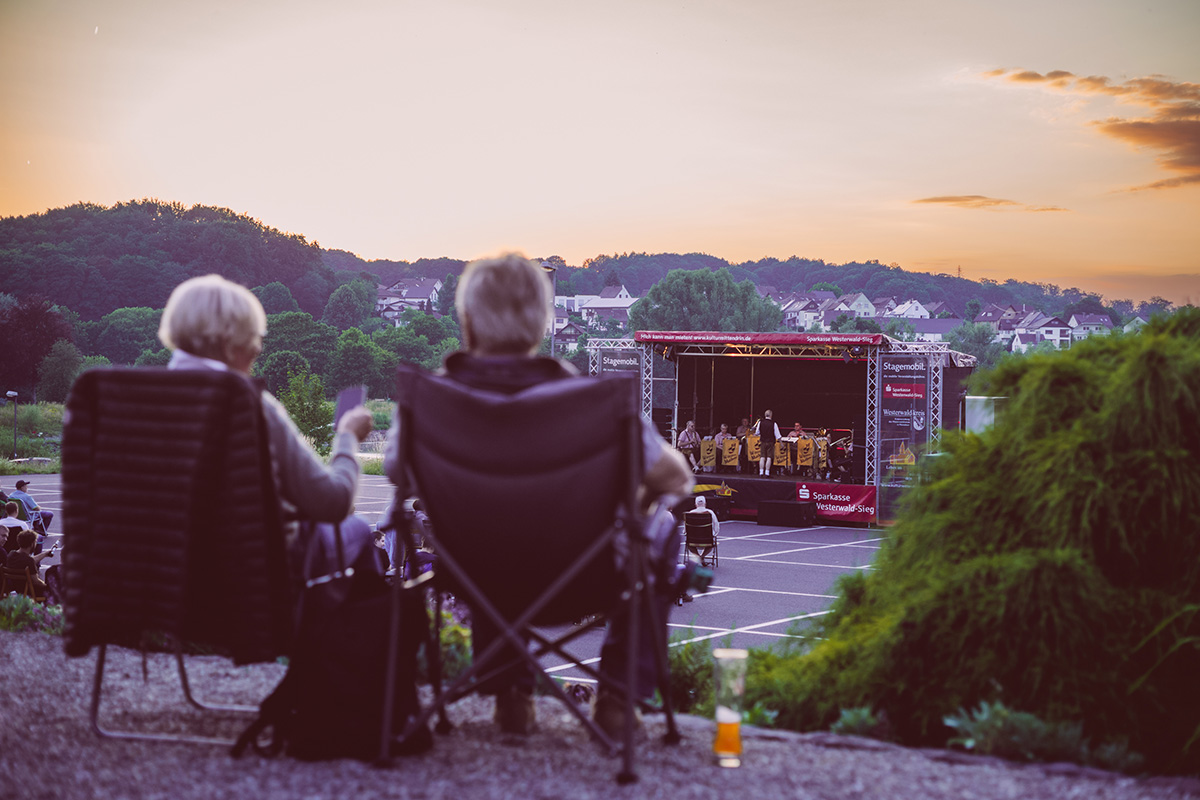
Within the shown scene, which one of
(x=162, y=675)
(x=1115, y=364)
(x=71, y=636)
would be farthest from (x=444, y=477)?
(x=1115, y=364)

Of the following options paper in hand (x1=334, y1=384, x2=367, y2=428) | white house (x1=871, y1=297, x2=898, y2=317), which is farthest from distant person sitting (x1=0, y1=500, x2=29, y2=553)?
white house (x1=871, y1=297, x2=898, y2=317)

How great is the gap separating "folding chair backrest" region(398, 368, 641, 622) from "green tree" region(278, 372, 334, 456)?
103 feet

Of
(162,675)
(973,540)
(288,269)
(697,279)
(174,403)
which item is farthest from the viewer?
(288,269)

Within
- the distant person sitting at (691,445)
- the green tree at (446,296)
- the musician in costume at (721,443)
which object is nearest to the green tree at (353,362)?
the green tree at (446,296)

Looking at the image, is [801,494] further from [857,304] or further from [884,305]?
[884,305]

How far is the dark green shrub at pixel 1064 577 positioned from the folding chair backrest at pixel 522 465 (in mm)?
1185

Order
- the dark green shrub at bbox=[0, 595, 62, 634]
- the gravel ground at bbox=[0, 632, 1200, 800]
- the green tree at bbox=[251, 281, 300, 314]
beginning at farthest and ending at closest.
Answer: the green tree at bbox=[251, 281, 300, 314], the dark green shrub at bbox=[0, 595, 62, 634], the gravel ground at bbox=[0, 632, 1200, 800]

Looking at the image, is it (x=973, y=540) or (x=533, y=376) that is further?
(x=973, y=540)

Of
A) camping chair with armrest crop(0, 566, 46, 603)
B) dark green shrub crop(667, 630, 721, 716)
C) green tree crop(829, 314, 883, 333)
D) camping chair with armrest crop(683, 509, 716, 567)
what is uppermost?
green tree crop(829, 314, 883, 333)

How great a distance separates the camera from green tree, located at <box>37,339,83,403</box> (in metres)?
61.6

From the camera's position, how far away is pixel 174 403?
267cm

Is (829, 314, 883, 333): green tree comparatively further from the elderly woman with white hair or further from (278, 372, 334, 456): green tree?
the elderly woman with white hair

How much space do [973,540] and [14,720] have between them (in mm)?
2980

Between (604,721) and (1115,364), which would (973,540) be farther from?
(604,721)
